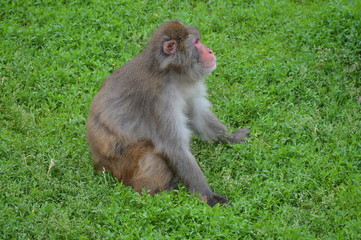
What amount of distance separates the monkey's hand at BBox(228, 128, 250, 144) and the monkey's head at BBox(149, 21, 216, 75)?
43.0 inches

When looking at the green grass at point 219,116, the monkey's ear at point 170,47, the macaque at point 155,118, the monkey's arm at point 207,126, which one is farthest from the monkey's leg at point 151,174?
the monkey's ear at point 170,47

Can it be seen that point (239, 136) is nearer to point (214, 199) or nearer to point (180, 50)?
point (214, 199)

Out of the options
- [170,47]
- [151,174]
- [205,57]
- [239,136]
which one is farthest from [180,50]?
[239,136]

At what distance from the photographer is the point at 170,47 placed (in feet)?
20.5

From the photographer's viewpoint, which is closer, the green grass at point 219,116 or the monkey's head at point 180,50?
the green grass at point 219,116

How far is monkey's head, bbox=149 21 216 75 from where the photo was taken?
6.23 meters

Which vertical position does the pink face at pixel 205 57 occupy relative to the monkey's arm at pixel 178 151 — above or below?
above

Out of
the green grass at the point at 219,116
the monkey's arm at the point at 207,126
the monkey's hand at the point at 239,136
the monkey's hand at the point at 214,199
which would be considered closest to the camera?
the green grass at the point at 219,116

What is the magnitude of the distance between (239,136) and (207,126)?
436 millimetres

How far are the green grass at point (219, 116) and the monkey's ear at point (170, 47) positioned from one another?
133 centimetres

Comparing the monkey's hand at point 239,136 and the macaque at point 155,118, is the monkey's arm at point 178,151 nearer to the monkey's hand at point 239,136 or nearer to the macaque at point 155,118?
the macaque at point 155,118

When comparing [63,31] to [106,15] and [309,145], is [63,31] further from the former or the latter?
[309,145]

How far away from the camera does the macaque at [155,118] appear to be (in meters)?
6.16

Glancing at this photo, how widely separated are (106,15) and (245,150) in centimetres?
329
